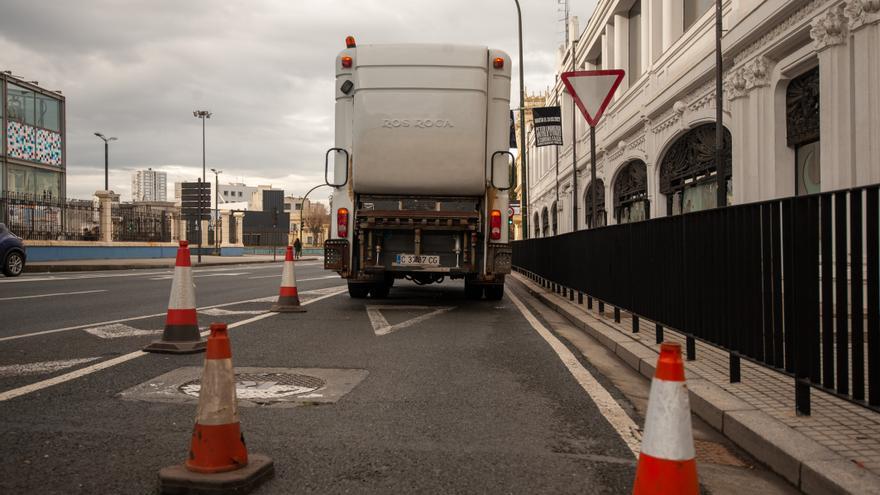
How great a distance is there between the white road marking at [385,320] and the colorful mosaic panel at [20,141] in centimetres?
3344

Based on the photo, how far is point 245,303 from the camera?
1071 centimetres

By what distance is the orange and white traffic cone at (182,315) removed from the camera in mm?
6008

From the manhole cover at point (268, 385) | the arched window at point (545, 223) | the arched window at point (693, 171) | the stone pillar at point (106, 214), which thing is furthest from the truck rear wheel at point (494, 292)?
the arched window at point (545, 223)

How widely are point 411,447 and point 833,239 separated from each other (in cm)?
233

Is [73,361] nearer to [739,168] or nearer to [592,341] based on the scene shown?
[592,341]

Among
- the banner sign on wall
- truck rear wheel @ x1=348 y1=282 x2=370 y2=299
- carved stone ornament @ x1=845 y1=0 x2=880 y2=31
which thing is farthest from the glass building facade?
carved stone ornament @ x1=845 y1=0 x2=880 y2=31

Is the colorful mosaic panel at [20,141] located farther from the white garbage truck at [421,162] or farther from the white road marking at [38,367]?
the white road marking at [38,367]

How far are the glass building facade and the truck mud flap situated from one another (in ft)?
104

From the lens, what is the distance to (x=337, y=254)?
972 cm

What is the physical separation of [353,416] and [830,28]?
8.42m

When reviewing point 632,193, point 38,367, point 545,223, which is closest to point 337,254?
point 38,367

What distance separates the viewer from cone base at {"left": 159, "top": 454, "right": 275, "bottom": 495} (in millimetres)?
2711

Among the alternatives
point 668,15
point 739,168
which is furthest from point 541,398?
point 668,15

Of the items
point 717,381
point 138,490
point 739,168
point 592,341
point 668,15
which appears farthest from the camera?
point 668,15
